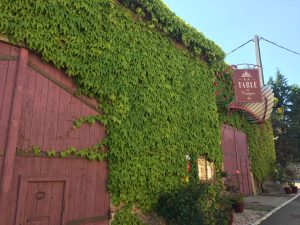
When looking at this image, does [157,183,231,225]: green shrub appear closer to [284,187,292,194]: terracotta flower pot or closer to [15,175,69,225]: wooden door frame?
[15,175,69,225]: wooden door frame

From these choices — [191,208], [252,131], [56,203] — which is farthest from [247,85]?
[56,203]

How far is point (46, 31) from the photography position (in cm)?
515

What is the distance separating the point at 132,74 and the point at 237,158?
8522 millimetres

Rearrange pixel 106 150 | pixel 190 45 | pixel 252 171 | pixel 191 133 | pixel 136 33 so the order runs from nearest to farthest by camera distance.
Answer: pixel 106 150, pixel 136 33, pixel 191 133, pixel 190 45, pixel 252 171

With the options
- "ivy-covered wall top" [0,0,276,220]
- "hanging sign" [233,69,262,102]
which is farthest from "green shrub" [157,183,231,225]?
"hanging sign" [233,69,262,102]

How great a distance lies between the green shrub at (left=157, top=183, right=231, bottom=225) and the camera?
6186mm

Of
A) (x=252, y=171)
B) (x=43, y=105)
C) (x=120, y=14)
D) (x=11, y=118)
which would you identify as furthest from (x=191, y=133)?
(x=252, y=171)

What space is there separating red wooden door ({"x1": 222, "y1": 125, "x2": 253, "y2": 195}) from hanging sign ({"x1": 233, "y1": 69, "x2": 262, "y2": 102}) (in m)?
1.61

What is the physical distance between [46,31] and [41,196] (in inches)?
119

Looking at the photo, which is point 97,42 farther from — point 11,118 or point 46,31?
point 11,118

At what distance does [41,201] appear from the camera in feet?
15.6

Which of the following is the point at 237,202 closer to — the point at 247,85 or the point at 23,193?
the point at 247,85

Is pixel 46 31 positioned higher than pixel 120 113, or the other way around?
pixel 46 31

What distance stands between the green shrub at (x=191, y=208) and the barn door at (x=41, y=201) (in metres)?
2.57
